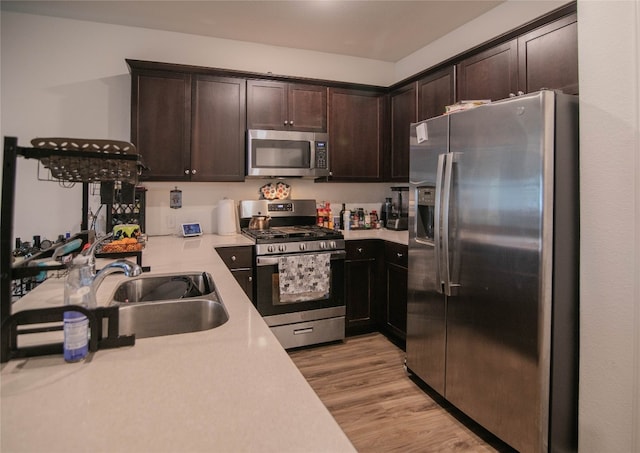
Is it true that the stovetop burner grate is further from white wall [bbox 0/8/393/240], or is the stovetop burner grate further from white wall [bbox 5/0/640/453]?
white wall [bbox 0/8/393/240]

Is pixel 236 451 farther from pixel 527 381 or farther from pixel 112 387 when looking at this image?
pixel 527 381

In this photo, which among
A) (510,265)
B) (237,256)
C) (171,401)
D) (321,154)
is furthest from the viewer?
(321,154)

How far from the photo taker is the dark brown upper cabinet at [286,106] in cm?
328

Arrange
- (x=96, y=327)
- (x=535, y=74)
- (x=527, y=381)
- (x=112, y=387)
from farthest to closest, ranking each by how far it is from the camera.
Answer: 1. (x=535, y=74)
2. (x=527, y=381)
3. (x=96, y=327)
4. (x=112, y=387)

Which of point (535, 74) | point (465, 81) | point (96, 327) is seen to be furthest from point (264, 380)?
point (465, 81)

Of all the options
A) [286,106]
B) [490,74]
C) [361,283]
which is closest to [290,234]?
[361,283]

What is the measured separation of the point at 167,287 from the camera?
1812mm

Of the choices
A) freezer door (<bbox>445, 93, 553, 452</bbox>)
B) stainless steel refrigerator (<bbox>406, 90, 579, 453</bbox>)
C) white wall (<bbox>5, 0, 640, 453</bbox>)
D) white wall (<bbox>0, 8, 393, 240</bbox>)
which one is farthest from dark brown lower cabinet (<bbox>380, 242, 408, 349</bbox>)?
white wall (<bbox>0, 8, 393, 240</bbox>)

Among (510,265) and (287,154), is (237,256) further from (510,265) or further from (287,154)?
(510,265)

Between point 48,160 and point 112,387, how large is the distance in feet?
2.06

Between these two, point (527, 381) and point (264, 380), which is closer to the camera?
point (264, 380)

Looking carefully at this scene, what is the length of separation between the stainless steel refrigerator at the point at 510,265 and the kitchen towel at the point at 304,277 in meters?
1.03

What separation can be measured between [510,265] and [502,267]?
5 centimetres

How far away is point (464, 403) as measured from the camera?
6.98 feet
